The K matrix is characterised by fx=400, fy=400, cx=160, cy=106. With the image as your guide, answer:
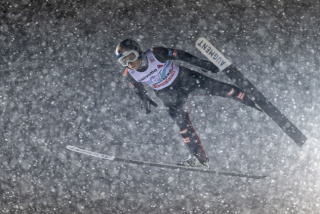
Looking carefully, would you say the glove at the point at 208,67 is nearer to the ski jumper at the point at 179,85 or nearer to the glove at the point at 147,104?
the ski jumper at the point at 179,85

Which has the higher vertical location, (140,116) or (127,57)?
(127,57)

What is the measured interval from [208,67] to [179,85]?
0.10 meters

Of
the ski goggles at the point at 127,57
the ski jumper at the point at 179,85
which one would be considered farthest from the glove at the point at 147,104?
the ski goggles at the point at 127,57

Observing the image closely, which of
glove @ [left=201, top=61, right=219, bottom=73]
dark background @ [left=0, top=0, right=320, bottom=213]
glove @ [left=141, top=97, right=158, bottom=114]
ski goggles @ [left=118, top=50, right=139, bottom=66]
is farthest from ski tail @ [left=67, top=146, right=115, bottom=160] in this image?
glove @ [left=201, top=61, right=219, bottom=73]

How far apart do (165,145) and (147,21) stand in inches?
14.9

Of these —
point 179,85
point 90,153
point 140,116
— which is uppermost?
point 179,85

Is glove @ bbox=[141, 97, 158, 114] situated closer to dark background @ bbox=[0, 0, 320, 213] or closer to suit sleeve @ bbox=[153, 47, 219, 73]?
dark background @ bbox=[0, 0, 320, 213]

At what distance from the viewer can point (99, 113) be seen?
3.77ft

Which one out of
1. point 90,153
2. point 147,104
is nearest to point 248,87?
point 147,104

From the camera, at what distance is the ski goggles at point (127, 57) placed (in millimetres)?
1170

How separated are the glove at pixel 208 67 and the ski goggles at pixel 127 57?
20 centimetres

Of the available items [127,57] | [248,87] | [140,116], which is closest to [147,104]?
[140,116]

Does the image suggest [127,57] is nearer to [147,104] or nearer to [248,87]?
[147,104]

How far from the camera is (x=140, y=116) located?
3.76 ft
